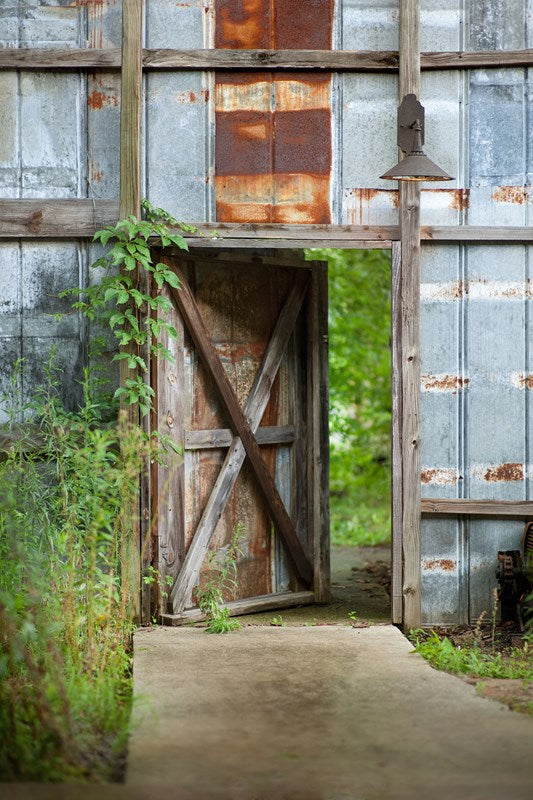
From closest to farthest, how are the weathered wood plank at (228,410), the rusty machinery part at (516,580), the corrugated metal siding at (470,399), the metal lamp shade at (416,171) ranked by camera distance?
1. the metal lamp shade at (416,171)
2. the rusty machinery part at (516,580)
3. the corrugated metal siding at (470,399)
4. the weathered wood plank at (228,410)

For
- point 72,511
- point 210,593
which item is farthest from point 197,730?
point 210,593

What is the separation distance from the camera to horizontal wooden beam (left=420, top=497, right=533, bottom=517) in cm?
698

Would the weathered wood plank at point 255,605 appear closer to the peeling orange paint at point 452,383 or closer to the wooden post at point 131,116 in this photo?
the wooden post at point 131,116

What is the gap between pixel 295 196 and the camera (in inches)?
274

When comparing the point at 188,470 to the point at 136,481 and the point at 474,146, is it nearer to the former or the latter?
the point at 136,481

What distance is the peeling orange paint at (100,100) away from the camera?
7012mm

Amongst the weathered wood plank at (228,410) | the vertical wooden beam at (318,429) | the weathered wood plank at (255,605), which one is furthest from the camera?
the vertical wooden beam at (318,429)

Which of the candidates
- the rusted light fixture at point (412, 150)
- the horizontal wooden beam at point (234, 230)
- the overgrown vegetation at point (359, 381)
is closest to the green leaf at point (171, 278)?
the horizontal wooden beam at point (234, 230)

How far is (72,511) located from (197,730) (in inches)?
74.0

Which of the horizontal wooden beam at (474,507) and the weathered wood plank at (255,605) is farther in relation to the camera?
the weathered wood plank at (255,605)

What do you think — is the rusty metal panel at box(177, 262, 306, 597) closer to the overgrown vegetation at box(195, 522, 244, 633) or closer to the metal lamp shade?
the overgrown vegetation at box(195, 522, 244, 633)

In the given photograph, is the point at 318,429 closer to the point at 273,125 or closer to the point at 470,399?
the point at 470,399

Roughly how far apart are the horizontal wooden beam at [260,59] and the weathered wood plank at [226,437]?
102 inches

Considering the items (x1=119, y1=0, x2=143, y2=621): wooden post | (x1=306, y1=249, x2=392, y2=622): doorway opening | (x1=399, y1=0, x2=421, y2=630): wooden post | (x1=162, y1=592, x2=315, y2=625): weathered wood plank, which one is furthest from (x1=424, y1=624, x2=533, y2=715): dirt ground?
(x1=306, y1=249, x2=392, y2=622): doorway opening
